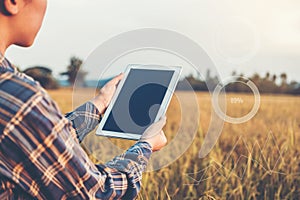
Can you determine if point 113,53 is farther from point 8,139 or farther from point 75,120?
point 8,139

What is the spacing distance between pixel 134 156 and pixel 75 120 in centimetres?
39

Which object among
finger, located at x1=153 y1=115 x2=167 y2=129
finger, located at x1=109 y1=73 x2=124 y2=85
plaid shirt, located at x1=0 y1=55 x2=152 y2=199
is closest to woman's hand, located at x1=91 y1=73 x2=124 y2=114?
finger, located at x1=109 y1=73 x2=124 y2=85

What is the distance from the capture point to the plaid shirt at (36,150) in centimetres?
113

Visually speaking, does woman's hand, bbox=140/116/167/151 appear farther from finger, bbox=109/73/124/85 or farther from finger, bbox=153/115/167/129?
finger, bbox=109/73/124/85

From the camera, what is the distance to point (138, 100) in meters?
1.62

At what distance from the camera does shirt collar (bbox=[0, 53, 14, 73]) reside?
3.88 feet

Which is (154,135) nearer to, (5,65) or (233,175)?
(5,65)

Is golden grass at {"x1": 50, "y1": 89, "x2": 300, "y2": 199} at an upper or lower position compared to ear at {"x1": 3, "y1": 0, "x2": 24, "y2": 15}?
lower

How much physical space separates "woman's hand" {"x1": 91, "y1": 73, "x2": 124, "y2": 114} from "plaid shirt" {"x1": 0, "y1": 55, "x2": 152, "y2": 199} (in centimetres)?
51

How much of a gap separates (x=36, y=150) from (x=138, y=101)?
525 millimetres

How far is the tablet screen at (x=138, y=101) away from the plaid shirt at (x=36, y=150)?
0.34 m

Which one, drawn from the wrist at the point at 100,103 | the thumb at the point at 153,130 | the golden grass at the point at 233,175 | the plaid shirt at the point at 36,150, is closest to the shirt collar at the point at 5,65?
the plaid shirt at the point at 36,150

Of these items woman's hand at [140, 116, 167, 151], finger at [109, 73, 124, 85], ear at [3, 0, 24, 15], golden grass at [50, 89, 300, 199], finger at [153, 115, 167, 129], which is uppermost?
ear at [3, 0, 24, 15]

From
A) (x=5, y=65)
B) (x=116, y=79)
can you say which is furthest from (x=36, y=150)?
(x=116, y=79)
